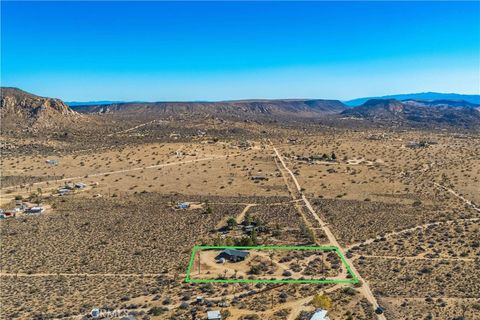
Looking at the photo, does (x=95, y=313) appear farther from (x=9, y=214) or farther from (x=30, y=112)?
(x=30, y=112)

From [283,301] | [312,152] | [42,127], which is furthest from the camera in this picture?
[42,127]

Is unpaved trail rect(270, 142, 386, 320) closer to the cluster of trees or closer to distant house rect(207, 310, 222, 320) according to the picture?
the cluster of trees

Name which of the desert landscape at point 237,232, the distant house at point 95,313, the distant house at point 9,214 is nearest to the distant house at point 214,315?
the desert landscape at point 237,232

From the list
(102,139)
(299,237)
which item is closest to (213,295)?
(299,237)

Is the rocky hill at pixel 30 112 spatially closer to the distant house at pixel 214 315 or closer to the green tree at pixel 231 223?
the green tree at pixel 231 223

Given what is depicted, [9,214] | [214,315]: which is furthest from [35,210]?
[214,315]

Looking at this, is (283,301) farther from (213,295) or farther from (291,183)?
(291,183)
